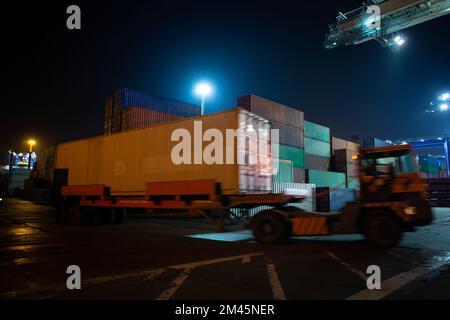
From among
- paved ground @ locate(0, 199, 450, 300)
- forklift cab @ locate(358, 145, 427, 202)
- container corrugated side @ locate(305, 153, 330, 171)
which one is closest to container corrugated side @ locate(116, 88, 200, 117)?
container corrugated side @ locate(305, 153, 330, 171)

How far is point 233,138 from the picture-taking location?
10664 mm

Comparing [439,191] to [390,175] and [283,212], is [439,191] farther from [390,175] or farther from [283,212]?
[283,212]

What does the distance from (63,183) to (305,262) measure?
13650mm

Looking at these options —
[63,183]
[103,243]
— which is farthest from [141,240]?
[63,183]

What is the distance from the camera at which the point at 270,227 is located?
10516 mm

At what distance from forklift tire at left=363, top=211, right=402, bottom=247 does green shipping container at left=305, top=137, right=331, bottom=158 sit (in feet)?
72.3

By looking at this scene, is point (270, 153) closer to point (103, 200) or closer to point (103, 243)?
point (103, 243)

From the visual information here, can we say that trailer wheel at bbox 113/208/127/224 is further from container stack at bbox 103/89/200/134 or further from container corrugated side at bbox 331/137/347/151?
container corrugated side at bbox 331/137/347/151

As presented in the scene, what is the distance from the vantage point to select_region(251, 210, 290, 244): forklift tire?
33.6ft

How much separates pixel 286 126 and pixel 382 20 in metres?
10.3

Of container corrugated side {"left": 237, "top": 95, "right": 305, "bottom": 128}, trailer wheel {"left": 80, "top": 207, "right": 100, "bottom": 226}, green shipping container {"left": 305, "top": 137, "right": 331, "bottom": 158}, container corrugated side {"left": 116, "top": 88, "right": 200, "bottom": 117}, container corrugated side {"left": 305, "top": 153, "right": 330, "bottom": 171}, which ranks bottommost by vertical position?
trailer wheel {"left": 80, "top": 207, "right": 100, "bottom": 226}

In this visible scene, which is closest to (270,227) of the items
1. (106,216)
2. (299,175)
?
(106,216)
